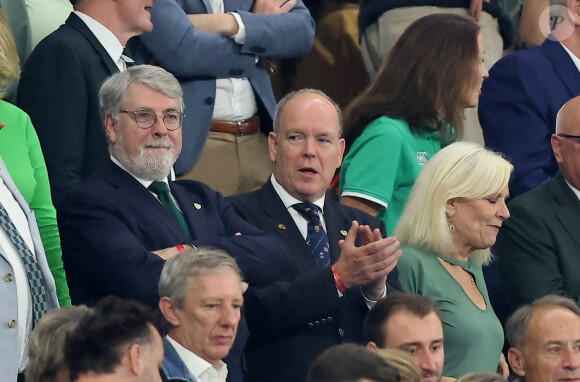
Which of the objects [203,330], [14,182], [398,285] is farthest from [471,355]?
[14,182]

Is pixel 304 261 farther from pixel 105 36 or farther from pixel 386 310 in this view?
pixel 105 36

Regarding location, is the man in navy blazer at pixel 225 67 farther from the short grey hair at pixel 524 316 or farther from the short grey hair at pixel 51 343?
the short grey hair at pixel 51 343

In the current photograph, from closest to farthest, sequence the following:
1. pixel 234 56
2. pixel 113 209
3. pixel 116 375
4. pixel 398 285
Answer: pixel 116 375 → pixel 113 209 → pixel 398 285 → pixel 234 56

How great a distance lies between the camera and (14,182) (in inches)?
184

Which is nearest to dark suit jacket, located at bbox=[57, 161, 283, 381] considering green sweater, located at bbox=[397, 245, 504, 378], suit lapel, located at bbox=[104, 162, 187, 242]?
suit lapel, located at bbox=[104, 162, 187, 242]

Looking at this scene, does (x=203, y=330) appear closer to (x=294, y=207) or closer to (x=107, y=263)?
(x=107, y=263)

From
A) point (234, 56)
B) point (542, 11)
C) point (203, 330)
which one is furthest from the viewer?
point (542, 11)

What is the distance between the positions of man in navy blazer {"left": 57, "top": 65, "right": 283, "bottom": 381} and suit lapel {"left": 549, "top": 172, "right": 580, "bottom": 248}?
4.62 feet

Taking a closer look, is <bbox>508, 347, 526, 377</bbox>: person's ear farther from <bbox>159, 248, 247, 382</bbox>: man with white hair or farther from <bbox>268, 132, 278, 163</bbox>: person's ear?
<bbox>159, 248, 247, 382</bbox>: man with white hair

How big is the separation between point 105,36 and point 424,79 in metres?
1.45

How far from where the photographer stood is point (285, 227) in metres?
5.25

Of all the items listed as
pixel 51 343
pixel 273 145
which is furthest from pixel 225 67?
pixel 51 343

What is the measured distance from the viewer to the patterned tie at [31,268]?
14.8ft

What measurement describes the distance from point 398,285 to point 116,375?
5.81 feet
